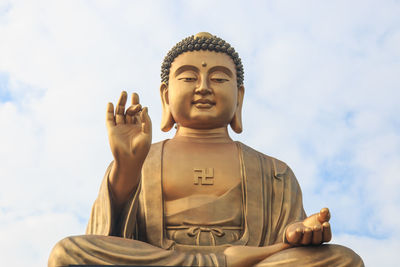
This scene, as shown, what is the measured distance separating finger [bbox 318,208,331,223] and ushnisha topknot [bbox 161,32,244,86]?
2560 mm

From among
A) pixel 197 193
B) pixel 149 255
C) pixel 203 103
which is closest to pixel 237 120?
pixel 203 103

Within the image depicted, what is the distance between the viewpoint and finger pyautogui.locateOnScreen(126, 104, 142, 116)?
25.7 ft

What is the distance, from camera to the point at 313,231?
7383mm

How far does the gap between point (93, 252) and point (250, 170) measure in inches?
83.3

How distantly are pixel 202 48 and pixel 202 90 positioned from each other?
0.55m

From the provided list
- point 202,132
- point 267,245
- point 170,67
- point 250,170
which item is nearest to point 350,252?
point 267,245

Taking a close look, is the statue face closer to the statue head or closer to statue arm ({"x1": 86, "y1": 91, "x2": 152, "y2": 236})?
the statue head

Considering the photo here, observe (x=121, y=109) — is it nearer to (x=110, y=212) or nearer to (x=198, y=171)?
(x=110, y=212)

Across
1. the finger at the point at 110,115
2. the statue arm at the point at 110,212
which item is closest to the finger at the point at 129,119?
the finger at the point at 110,115

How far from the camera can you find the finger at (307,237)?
740cm

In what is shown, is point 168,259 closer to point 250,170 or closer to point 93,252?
point 93,252

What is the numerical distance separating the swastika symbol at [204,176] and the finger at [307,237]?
1441 millimetres

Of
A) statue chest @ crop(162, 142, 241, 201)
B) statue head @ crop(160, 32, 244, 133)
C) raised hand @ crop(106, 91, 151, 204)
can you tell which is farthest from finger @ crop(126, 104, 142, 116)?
statue head @ crop(160, 32, 244, 133)

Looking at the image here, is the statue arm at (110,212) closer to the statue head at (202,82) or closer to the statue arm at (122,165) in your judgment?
the statue arm at (122,165)
